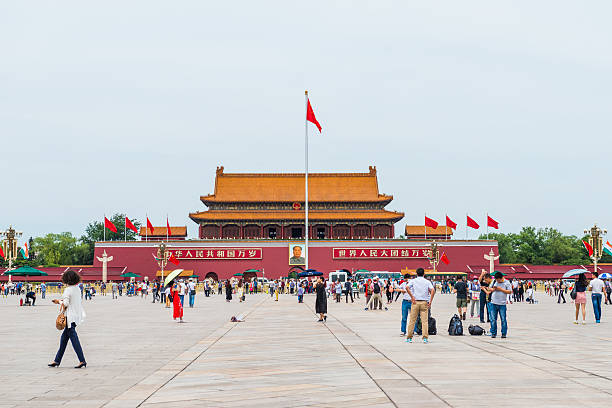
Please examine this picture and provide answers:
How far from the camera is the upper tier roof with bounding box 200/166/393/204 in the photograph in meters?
84.5

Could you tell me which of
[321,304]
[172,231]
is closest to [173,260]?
[172,231]

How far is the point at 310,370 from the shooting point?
10.3m

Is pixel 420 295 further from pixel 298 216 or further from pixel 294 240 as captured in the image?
pixel 298 216

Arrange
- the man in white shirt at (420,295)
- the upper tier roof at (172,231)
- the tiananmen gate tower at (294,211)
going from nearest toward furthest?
the man in white shirt at (420,295)
the tiananmen gate tower at (294,211)
the upper tier roof at (172,231)

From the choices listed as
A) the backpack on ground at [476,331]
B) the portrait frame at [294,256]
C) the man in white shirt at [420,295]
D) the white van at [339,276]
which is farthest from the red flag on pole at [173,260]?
the man in white shirt at [420,295]

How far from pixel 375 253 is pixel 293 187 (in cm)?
1397

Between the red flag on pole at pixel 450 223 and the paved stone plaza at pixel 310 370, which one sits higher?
the red flag on pole at pixel 450 223

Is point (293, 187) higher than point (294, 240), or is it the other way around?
point (293, 187)

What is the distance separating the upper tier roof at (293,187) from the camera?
277 feet

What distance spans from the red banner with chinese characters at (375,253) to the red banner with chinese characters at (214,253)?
28.4 ft

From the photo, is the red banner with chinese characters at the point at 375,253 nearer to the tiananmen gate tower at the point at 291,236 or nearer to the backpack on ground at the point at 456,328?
the tiananmen gate tower at the point at 291,236

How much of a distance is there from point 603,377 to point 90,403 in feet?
20.4

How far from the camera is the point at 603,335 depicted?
54.7 ft

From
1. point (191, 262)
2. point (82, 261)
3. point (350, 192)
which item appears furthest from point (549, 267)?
point (82, 261)
